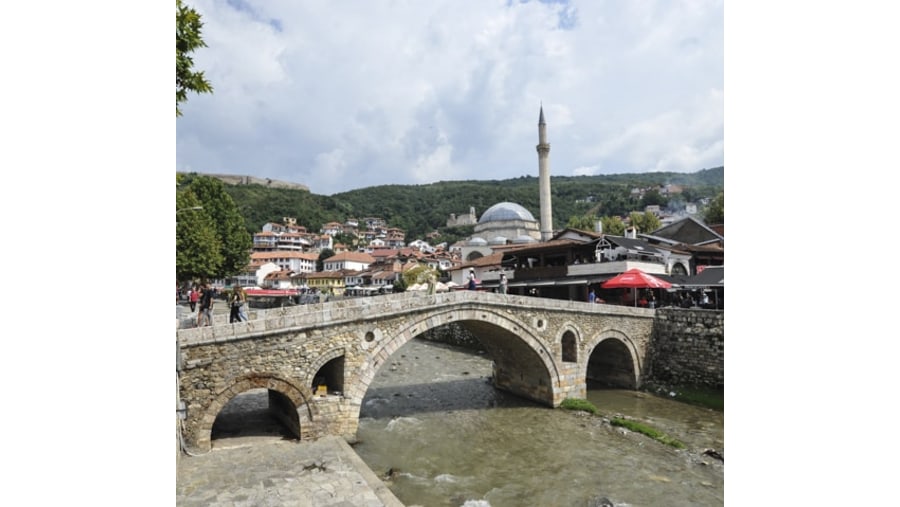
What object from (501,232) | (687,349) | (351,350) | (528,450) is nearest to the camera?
(351,350)

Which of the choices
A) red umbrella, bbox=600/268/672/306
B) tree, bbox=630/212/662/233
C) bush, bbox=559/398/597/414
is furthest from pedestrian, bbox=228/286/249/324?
tree, bbox=630/212/662/233

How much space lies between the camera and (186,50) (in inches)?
247

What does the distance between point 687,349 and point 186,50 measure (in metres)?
16.9

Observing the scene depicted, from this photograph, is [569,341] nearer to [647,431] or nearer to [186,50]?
[647,431]

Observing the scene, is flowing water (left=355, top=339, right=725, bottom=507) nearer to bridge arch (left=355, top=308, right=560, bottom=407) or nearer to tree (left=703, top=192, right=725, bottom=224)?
bridge arch (left=355, top=308, right=560, bottom=407)

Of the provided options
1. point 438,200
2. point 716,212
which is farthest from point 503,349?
point 438,200

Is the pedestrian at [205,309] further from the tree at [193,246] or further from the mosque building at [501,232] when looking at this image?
the mosque building at [501,232]

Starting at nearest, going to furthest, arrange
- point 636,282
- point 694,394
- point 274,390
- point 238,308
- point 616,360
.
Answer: point 274,390
point 238,308
point 694,394
point 636,282
point 616,360

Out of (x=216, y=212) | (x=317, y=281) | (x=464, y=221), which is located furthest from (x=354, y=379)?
(x=464, y=221)

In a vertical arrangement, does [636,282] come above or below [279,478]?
above

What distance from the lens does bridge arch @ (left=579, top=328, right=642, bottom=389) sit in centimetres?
1638

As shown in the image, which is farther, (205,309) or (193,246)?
(193,246)

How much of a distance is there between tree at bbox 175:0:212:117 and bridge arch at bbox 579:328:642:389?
13402 mm
